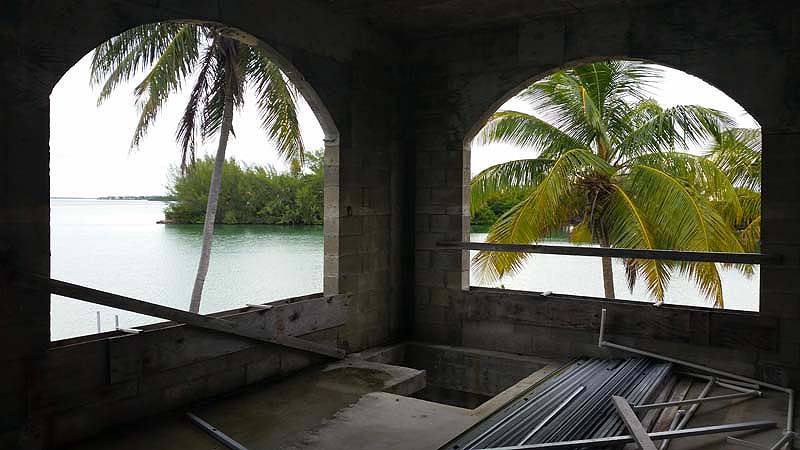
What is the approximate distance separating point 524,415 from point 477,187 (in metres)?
6.59

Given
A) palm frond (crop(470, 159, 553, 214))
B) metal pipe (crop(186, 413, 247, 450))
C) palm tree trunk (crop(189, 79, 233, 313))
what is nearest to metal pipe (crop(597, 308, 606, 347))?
metal pipe (crop(186, 413, 247, 450))

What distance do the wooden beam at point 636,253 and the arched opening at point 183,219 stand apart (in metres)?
5.14

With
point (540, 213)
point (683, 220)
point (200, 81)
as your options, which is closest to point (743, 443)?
point (683, 220)

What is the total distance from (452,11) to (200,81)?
5.98m

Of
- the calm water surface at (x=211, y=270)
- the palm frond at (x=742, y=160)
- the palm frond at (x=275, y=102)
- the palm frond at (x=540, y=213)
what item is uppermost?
the palm frond at (x=275, y=102)

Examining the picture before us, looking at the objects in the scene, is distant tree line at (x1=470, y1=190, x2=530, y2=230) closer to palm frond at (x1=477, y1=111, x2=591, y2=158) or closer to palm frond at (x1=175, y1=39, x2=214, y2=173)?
palm frond at (x1=477, y1=111, x2=591, y2=158)

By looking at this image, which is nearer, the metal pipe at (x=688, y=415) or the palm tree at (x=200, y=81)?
the metal pipe at (x=688, y=415)

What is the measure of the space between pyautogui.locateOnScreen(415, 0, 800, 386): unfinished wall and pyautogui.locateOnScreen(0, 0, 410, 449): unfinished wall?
0.46 metres

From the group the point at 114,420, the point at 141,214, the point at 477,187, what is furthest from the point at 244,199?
the point at 114,420

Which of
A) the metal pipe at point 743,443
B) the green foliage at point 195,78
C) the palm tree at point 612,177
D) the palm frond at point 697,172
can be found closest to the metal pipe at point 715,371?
the metal pipe at point 743,443

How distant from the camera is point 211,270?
66.7 feet

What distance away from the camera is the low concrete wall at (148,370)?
11.9 ft

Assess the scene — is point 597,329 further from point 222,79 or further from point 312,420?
point 222,79

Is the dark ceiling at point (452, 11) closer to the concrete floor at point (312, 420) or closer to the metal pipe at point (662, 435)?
the concrete floor at point (312, 420)
